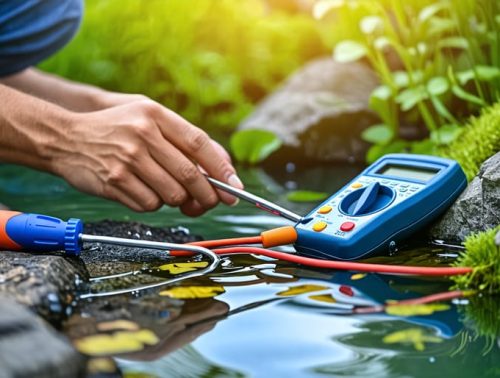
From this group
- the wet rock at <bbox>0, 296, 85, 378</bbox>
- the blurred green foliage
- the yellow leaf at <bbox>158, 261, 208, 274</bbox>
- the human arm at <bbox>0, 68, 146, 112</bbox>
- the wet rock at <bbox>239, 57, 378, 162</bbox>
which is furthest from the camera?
the blurred green foliage

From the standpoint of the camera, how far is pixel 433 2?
10.1 feet

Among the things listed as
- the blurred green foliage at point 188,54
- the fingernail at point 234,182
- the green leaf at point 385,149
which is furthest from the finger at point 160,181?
the blurred green foliage at point 188,54

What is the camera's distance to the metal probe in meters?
1.61

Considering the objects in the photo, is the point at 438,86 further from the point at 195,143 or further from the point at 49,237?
the point at 49,237

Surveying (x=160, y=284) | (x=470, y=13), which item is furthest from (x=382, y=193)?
(x=470, y=13)

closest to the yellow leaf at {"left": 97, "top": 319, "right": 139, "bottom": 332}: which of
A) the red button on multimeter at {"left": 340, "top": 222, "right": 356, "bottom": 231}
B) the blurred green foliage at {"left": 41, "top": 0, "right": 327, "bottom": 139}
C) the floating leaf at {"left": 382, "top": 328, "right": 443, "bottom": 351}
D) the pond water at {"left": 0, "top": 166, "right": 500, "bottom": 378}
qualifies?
the pond water at {"left": 0, "top": 166, "right": 500, "bottom": 378}

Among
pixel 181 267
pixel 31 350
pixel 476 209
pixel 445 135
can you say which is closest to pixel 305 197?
pixel 445 135

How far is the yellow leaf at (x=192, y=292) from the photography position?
1273mm

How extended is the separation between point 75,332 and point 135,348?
0.33 ft

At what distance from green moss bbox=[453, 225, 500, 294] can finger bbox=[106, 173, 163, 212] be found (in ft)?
2.43

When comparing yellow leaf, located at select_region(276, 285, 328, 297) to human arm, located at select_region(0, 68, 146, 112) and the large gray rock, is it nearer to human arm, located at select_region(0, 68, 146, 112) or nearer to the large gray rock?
the large gray rock

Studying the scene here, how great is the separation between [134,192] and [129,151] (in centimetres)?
10

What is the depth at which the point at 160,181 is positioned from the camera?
170cm

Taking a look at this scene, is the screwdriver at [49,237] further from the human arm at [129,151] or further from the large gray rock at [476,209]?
the large gray rock at [476,209]
